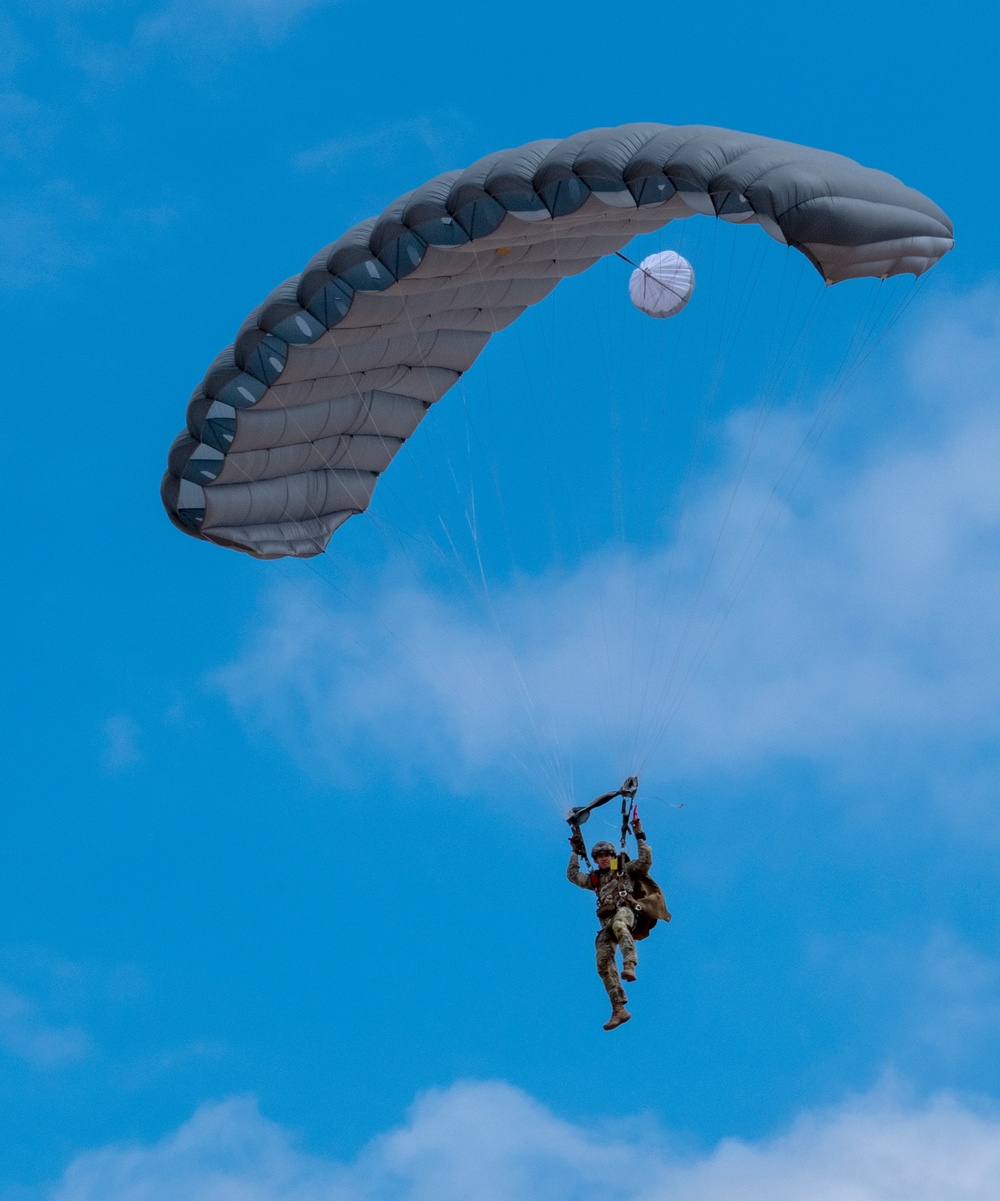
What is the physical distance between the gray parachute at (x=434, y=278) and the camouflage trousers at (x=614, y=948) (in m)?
5.45

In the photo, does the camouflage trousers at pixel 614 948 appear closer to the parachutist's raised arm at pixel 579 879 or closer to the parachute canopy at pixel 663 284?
the parachutist's raised arm at pixel 579 879

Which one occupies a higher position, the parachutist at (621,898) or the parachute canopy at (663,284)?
the parachute canopy at (663,284)

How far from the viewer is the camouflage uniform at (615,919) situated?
2031cm

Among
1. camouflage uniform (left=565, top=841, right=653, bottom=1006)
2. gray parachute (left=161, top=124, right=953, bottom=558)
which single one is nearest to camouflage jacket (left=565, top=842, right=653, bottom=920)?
camouflage uniform (left=565, top=841, right=653, bottom=1006)

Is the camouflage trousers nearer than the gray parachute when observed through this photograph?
No

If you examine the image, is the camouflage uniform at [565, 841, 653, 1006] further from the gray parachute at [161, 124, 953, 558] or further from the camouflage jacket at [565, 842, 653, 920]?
the gray parachute at [161, 124, 953, 558]

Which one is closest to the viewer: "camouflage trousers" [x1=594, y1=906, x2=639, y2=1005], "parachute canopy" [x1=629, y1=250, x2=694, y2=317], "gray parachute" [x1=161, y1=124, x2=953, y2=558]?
"gray parachute" [x1=161, y1=124, x2=953, y2=558]

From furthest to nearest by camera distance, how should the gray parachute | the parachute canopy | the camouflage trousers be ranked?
the parachute canopy → the camouflage trousers → the gray parachute

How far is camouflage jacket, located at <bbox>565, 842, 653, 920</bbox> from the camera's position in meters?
20.4

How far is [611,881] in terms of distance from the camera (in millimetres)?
20547

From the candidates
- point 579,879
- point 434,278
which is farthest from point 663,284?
point 579,879

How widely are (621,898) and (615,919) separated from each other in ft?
0.60

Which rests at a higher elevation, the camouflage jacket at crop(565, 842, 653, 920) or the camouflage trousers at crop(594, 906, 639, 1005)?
the camouflage jacket at crop(565, 842, 653, 920)

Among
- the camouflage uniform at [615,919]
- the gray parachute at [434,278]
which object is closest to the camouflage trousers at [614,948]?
the camouflage uniform at [615,919]
